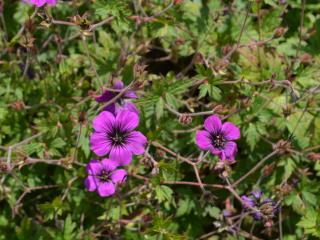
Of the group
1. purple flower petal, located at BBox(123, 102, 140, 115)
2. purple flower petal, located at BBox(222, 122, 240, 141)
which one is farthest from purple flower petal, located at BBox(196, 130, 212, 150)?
purple flower petal, located at BBox(123, 102, 140, 115)

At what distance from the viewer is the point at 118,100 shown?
2.84 metres

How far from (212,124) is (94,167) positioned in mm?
690

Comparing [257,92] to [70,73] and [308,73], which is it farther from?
[70,73]

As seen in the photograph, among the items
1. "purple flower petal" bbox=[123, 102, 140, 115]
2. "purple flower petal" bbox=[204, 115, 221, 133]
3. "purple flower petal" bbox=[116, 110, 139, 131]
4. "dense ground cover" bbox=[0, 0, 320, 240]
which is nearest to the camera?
"purple flower petal" bbox=[116, 110, 139, 131]

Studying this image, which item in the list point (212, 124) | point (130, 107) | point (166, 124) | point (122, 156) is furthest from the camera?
point (166, 124)

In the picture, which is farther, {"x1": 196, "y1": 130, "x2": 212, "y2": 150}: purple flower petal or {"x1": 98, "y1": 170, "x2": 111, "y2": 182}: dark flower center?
{"x1": 98, "y1": 170, "x2": 111, "y2": 182}: dark flower center

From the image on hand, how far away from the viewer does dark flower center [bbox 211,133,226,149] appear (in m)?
2.66

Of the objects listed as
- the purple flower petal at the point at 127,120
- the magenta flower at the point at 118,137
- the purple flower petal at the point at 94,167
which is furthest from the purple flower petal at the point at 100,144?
the purple flower petal at the point at 94,167

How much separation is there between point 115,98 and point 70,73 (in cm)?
82

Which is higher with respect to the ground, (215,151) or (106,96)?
(106,96)

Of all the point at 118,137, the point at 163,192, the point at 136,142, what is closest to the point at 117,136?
the point at 118,137

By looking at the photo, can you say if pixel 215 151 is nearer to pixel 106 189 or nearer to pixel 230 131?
pixel 230 131

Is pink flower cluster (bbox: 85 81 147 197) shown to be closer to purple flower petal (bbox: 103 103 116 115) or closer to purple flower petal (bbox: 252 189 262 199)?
purple flower petal (bbox: 103 103 116 115)

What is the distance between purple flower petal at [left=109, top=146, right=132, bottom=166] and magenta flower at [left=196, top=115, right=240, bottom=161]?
36 cm
